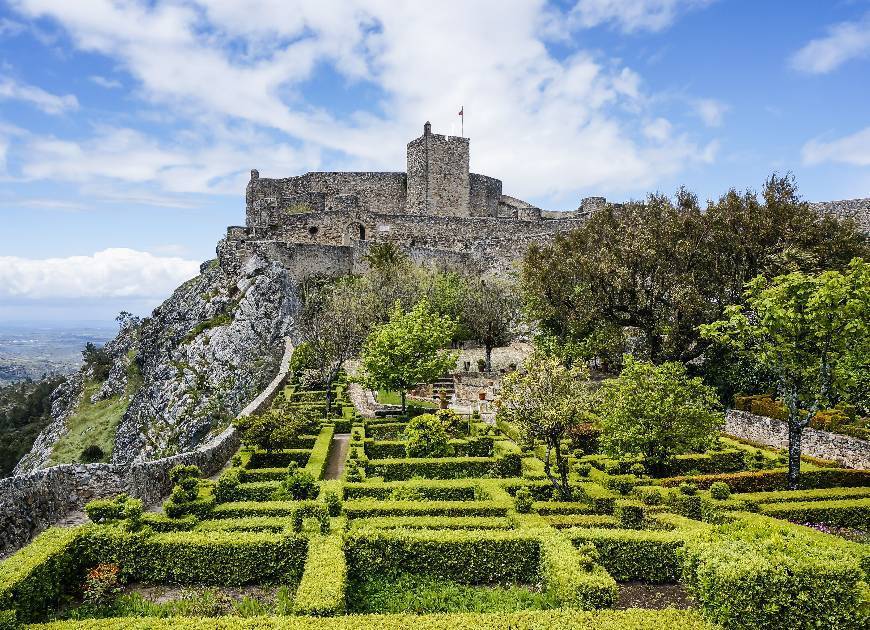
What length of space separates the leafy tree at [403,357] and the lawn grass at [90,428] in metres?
23.1

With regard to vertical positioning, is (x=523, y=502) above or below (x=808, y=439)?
below

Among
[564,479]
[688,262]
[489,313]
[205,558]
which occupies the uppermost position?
[688,262]

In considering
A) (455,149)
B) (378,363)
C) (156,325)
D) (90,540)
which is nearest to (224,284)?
(156,325)

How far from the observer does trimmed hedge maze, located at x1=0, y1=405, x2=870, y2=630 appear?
28.0ft

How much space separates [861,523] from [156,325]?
46.3 m

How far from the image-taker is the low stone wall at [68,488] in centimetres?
1320

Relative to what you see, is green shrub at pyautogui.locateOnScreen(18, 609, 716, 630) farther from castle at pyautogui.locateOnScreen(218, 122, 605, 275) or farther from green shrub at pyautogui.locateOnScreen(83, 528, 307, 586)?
castle at pyautogui.locateOnScreen(218, 122, 605, 275)

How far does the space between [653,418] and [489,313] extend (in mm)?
18173

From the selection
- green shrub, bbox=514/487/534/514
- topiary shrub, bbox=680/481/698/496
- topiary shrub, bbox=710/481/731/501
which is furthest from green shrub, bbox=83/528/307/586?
topiary shrub, bbox=710/481/731/501

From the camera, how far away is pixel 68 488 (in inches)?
598

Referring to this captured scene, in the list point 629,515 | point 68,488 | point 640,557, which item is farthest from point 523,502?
point 68,488

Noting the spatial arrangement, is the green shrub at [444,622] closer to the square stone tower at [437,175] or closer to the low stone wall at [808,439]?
the low stone wall at [808,439]

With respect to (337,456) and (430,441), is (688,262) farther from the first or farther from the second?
(337,456)

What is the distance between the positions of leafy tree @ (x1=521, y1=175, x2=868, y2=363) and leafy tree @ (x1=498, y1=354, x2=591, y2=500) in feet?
40.8
